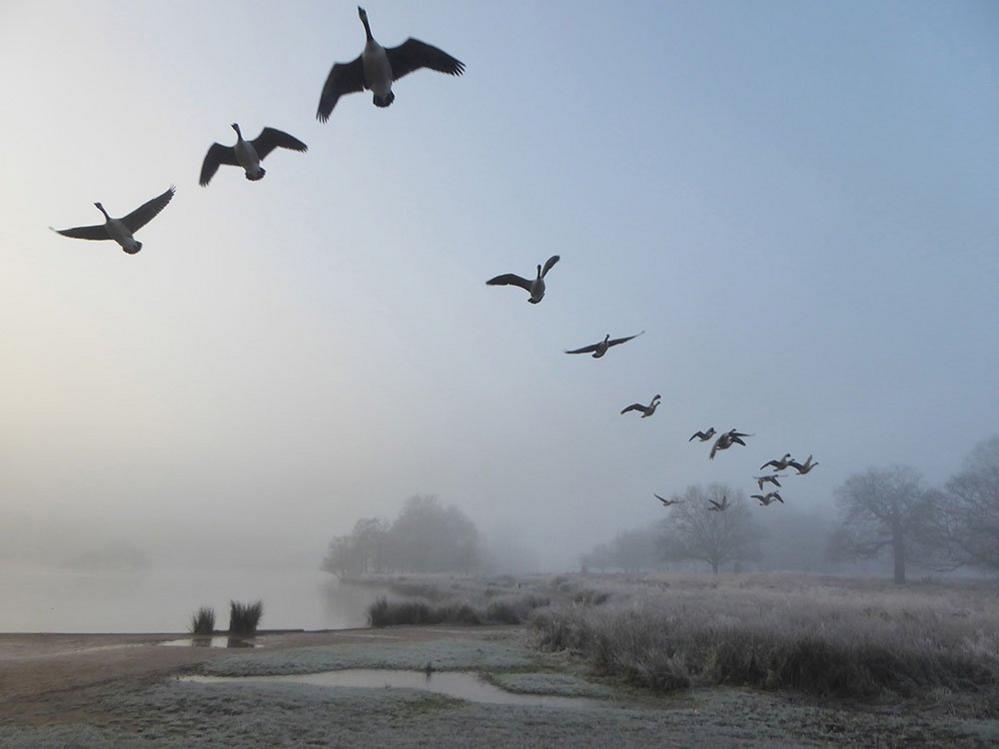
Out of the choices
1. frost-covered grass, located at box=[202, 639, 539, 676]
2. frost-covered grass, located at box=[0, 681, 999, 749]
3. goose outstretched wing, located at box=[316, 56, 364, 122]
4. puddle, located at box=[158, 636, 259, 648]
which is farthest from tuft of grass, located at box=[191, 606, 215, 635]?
goose outstretched wing, located at box=[316, 56, 364, 122]

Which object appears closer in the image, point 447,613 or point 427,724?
point 427,724

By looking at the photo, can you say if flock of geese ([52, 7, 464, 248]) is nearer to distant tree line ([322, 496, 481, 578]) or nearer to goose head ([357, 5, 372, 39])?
goose head ([357, 5, 372, 39])

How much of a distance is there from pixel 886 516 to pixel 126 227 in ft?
184

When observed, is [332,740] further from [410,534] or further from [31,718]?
[410,534]

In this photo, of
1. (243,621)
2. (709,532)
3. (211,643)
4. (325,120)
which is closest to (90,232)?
(325,120)

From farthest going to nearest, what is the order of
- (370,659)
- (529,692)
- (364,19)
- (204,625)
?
1. (204,625)
2. (370,659)
3. (529,692)
4. (364,19)

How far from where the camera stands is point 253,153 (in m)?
8.64

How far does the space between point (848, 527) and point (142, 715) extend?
187ft

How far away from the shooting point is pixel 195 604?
3444 cm

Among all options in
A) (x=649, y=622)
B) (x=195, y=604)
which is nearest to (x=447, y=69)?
(x=649, y=622)

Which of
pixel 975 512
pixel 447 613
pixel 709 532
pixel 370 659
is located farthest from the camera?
pixel 709 532

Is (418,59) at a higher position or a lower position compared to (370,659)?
higher

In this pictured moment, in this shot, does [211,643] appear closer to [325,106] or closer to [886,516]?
[325,106]

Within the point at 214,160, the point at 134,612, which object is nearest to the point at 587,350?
the point at 214,160
